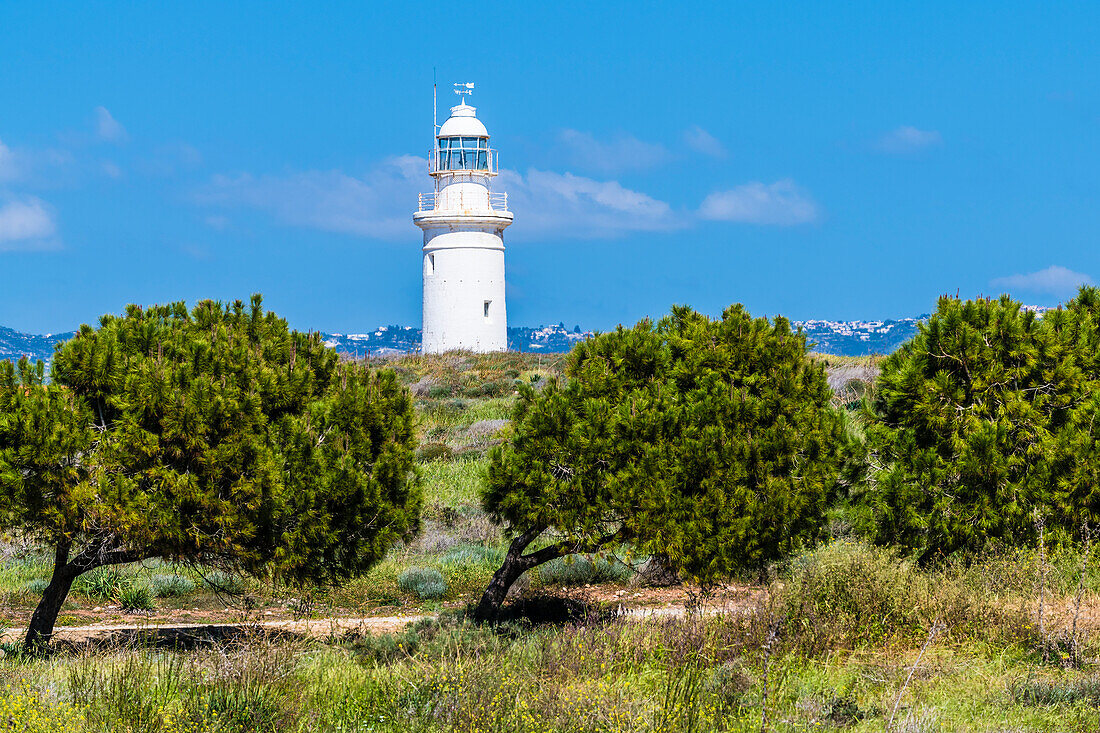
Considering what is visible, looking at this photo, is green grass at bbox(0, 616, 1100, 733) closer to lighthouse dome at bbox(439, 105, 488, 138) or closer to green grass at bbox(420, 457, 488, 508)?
green grass at bbox(420, 457, 488, 508)

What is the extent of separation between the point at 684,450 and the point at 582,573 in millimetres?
4689

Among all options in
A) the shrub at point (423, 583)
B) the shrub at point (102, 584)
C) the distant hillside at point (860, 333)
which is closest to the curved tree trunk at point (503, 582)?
the shrub at point (423, 583)

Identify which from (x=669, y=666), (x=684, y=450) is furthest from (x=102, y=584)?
(x=669, y=666)

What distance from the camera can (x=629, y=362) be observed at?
35.3 ft

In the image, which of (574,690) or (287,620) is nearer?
(574,690)

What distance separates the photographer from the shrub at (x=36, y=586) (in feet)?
44.8

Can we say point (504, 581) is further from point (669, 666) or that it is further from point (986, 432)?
point (986, 432)

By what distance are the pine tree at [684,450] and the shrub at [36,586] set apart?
21.5 ft

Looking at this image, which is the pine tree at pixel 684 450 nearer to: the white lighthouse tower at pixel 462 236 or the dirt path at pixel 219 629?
the dirt path at pixel 219 629

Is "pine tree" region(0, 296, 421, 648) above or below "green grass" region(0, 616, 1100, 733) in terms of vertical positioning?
above

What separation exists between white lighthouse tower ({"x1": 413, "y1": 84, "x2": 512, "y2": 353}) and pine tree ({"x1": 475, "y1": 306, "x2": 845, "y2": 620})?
90.4ft

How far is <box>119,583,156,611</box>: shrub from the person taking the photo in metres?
13.3

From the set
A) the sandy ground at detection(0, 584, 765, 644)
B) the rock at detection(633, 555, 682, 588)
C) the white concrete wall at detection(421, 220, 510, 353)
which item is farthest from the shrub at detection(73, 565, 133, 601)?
the white concrete wall at detection(421, 220, 510, 353)

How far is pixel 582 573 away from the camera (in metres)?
14.3
